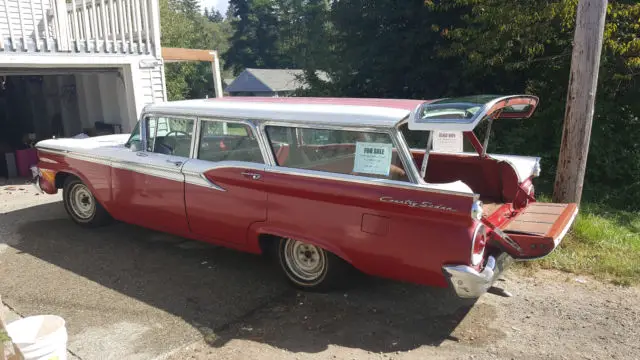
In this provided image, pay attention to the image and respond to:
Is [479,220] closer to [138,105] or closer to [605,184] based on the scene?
[605,184]

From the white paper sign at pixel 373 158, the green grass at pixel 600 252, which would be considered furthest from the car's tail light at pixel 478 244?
the green grass at pixel 600 252

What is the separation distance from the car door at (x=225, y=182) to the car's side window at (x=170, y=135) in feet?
0.65

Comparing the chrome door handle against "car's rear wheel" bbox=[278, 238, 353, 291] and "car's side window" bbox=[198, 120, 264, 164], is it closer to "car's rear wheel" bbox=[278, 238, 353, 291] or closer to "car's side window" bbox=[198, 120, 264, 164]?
"car's side window" bbox=[198, 120, 264, 164]

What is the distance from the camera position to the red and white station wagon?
352 cm

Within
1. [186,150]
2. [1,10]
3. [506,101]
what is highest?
[1,10]

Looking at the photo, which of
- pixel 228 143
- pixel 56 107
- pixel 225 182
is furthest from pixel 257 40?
pixel 225 182

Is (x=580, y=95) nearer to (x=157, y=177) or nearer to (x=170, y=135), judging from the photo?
(x=170, y=135)

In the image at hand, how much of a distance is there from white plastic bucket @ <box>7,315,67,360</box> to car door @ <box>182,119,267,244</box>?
5.60 ft

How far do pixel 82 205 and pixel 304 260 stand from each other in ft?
11.3

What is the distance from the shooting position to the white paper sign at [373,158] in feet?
12.2

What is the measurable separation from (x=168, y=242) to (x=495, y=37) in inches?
260

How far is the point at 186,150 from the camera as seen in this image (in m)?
4.91

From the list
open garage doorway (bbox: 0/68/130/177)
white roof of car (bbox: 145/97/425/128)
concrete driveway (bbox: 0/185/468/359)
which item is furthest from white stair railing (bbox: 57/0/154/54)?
white roof of car (bbox: 145/97/425/128)

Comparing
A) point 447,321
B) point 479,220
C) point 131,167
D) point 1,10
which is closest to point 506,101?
point 479,220
